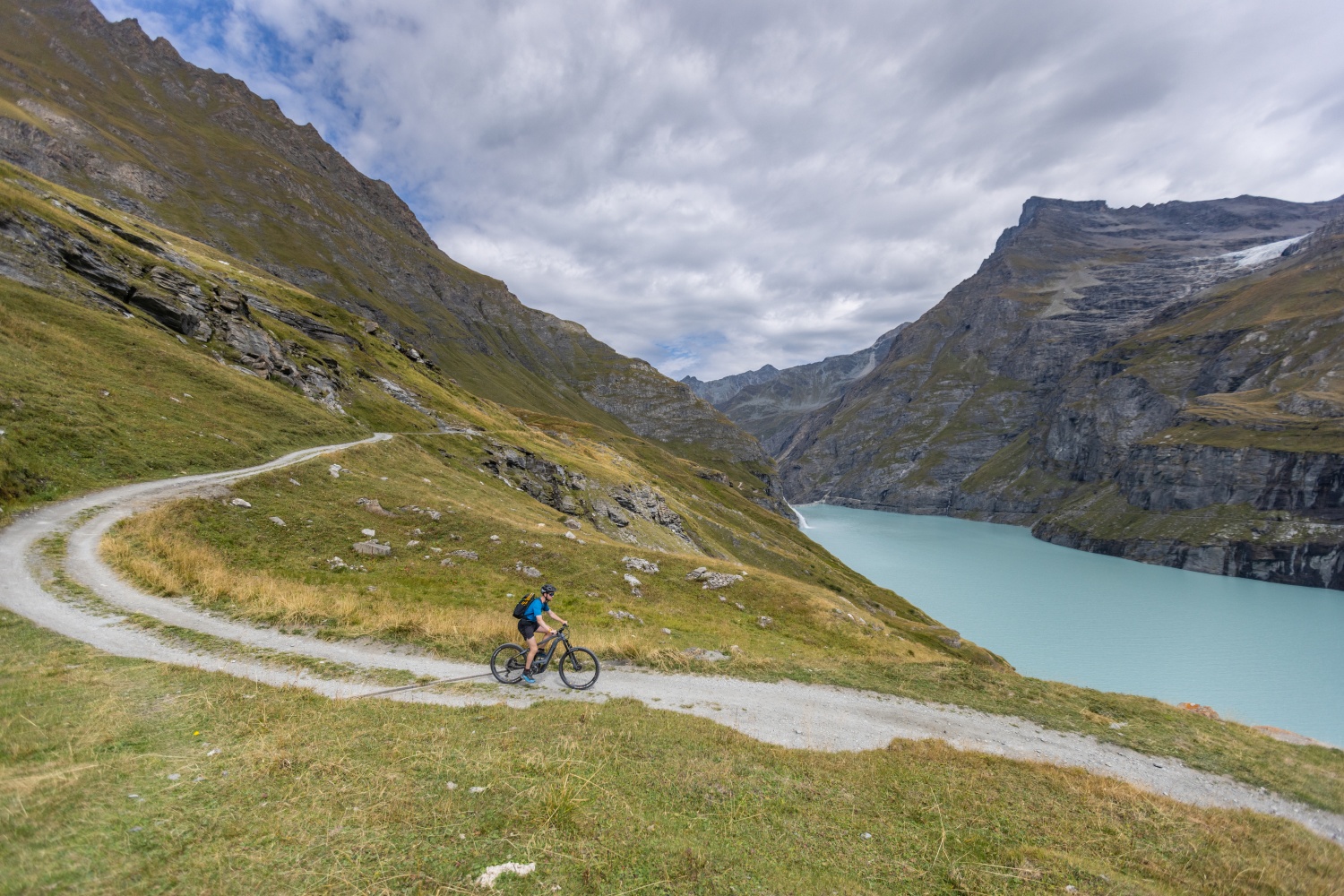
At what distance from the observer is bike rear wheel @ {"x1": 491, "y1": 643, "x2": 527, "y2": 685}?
1504 centimetres

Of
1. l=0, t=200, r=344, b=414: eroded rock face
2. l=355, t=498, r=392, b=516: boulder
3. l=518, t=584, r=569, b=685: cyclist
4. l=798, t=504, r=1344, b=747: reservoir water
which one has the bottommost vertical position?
l=798, t=504, r=1344, b=747: reservoir water

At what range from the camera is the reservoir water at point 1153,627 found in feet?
223

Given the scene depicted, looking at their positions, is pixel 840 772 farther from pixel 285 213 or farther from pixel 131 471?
pixel 285 213

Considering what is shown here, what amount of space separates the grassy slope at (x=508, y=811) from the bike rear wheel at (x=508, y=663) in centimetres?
299

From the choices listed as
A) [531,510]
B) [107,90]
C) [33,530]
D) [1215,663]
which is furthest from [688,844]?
[107,90]

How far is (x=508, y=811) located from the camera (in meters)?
7.53

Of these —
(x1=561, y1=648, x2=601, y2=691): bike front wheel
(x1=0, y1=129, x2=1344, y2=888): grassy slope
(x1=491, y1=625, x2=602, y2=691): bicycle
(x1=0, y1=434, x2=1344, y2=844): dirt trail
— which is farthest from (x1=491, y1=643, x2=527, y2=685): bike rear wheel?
(x1=0, y1=129, x2=1344, y2=888): grassy slope

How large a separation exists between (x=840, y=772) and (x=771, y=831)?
3370mm

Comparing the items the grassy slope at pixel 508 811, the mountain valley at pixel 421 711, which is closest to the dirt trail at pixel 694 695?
the mountain valley at pixel 421 711

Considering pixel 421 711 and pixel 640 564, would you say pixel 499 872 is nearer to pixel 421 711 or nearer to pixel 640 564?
pixel 421 711

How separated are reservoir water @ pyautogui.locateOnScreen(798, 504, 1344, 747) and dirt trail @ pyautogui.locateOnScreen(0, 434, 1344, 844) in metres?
9.71

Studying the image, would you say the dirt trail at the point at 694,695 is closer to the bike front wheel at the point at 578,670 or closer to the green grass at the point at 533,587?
the bike front wheel at the point at 578,670

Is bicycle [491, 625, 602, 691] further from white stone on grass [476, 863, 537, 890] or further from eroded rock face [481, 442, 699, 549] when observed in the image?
eroded rock face [481, 442, 699, 549]

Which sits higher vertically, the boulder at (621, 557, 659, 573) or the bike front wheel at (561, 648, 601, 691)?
the bike front wheel at (561, 648, 601, 691)
